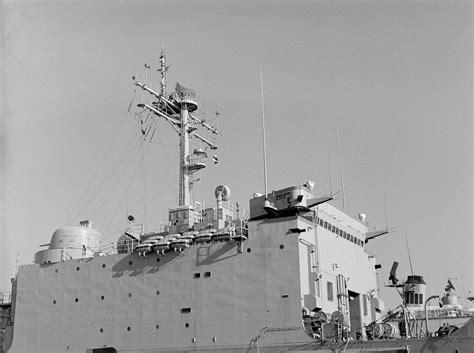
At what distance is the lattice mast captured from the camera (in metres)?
27.9

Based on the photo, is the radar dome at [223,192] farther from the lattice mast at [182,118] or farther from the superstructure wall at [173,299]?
the superstructure wall at [173,299]

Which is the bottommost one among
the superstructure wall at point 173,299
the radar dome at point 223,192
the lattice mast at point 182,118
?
the superstructure wall at point 173,299

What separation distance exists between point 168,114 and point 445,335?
51.3 ft

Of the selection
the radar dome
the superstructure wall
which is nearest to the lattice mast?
the radar dome

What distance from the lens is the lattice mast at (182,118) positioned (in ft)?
91.6

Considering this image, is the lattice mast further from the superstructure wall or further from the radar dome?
the superstructure wall

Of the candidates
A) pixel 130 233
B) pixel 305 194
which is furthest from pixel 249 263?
pixel 130 233

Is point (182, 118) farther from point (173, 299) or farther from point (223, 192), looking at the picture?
point (173, 299)

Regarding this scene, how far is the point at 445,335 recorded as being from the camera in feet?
65.3

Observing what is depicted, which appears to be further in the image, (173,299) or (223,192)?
(223,192)

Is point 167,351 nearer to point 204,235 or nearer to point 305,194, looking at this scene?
point 204,235

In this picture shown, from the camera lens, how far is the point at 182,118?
29.0 meters

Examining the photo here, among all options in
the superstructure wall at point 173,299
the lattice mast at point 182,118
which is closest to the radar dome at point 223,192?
the lattice mast at point 182,118

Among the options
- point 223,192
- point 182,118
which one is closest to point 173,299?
point 223,192
